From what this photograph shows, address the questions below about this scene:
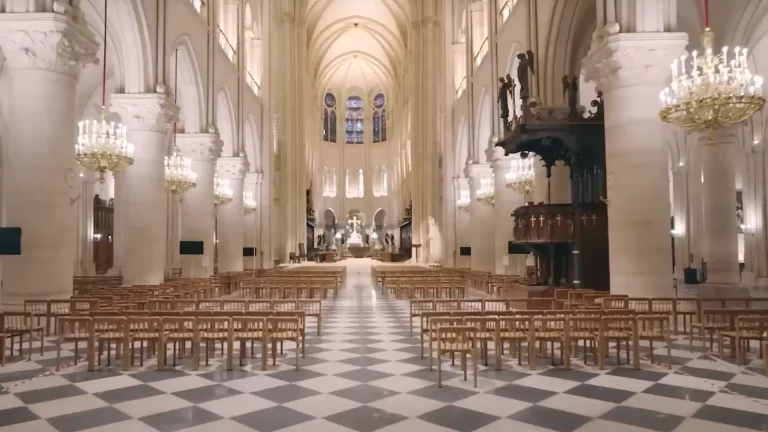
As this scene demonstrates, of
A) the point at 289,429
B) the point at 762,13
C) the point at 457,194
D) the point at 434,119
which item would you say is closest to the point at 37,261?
the point at 289,429

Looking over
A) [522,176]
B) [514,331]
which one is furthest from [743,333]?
[522,176]

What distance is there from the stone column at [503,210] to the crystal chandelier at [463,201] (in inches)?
314

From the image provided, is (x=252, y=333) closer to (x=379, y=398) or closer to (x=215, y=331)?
(x=215, y=331)

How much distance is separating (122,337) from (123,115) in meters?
9.64

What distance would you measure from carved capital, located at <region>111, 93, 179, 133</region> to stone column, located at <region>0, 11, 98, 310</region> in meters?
4.21

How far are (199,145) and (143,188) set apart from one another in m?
5.01

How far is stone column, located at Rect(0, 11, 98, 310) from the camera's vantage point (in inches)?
385

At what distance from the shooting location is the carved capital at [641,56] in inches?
419

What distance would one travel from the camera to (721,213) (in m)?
14.2

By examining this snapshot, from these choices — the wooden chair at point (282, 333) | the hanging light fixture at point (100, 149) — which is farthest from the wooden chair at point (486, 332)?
the hanging light fixture at point (100, 149)

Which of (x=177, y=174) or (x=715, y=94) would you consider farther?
(x=177, y=174)

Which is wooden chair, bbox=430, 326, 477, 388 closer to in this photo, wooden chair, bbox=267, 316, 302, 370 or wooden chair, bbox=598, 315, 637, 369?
wooden chair, bbox=598, 315, 637, 369

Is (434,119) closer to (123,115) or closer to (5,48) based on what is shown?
(123,115)

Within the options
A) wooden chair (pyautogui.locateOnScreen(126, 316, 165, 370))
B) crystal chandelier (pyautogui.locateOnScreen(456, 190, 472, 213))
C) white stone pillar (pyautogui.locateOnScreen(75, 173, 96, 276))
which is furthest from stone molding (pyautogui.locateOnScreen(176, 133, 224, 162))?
crystal chandelier (pyautogui.locateOnScreen(456, 190, 472, 213))
